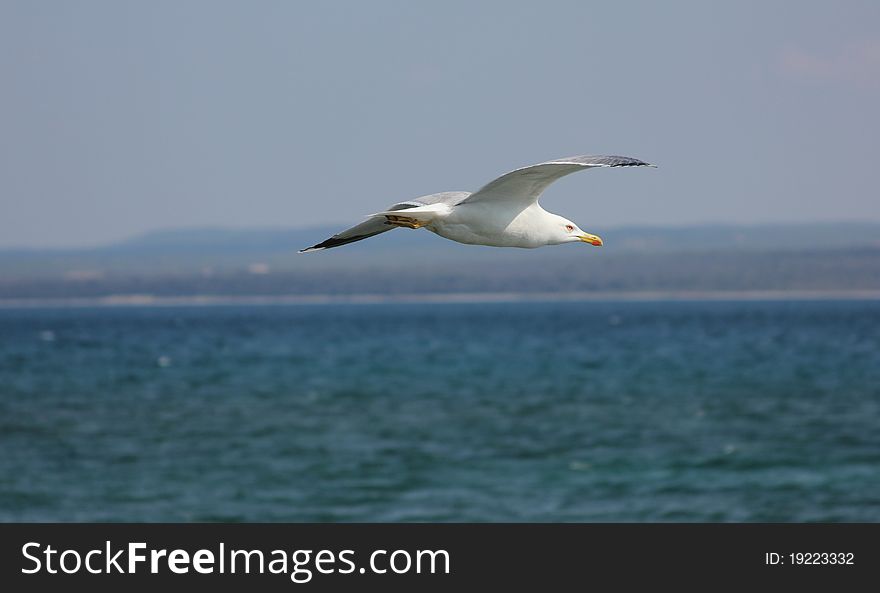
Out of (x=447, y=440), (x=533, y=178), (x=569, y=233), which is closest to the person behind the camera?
(x=533, y=178)

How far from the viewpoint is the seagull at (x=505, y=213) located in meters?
11.5

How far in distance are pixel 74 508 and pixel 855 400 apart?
4898cm

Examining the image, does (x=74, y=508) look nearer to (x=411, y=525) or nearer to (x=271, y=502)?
(x=271, y=502)

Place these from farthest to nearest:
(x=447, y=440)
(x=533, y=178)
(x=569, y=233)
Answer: (x=447, y=440) → (x=569, y=233) → (x=533, y=178)

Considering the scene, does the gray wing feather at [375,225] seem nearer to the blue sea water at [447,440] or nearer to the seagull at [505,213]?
the seagull at [505,213]

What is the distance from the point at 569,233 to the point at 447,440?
50.3 meters

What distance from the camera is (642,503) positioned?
4659cm

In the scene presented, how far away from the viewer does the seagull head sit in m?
12.2

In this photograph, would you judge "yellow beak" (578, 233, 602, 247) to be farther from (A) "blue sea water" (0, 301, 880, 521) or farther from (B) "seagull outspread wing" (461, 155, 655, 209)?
(A) "blue sea water" (0, 301, 880, 521)

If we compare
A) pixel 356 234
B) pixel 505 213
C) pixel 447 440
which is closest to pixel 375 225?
pixel 356 234

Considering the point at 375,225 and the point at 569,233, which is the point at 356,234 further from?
the point at 569,233

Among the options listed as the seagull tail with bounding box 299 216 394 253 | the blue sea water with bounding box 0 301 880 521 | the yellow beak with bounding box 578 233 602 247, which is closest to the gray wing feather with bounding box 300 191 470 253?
the seagull tail with bounding box 299 216 394 253

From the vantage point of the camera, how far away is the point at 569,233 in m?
12.4

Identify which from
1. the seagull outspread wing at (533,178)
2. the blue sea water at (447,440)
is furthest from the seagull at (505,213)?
the blue sea water at (447,440)
